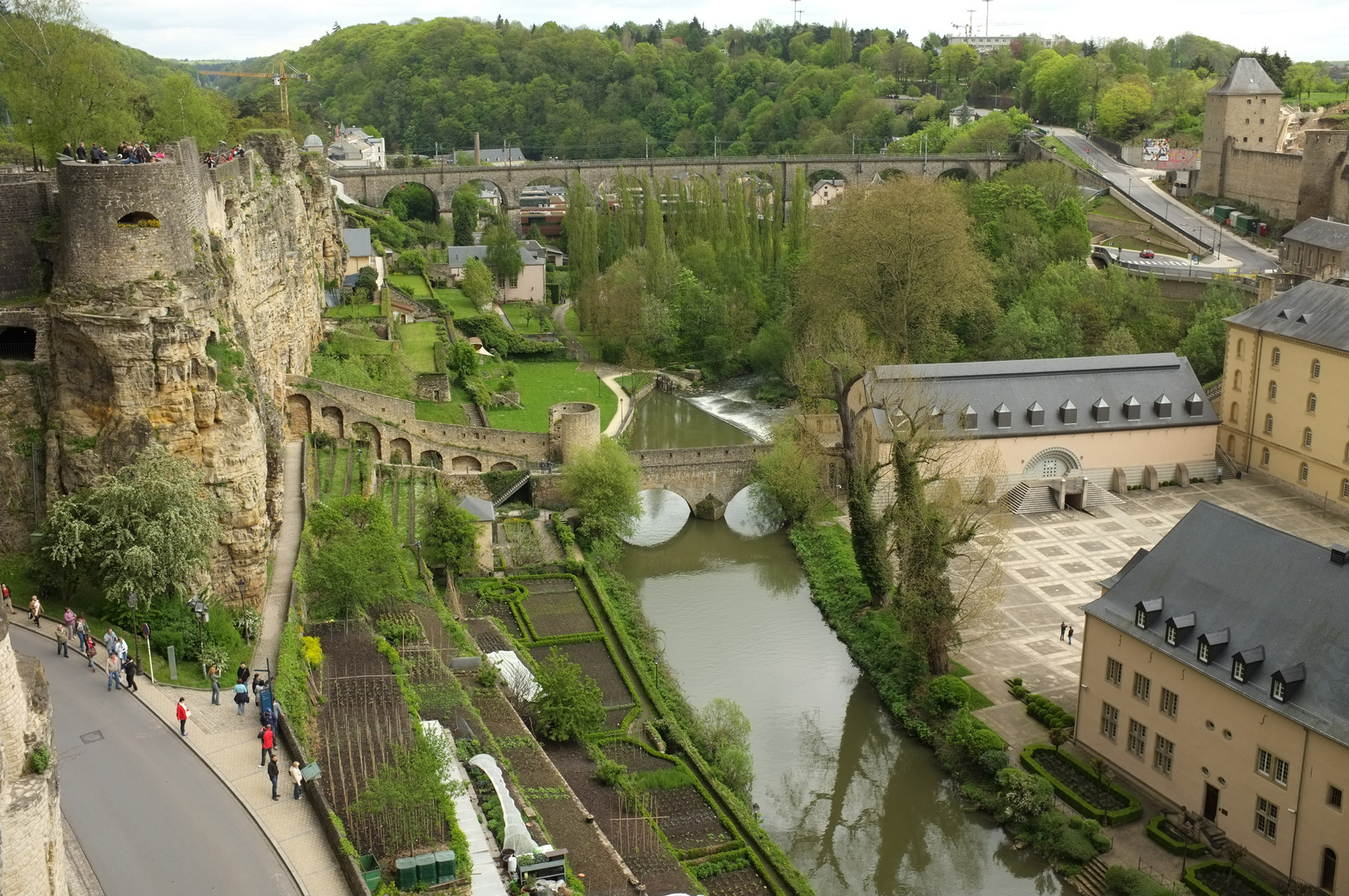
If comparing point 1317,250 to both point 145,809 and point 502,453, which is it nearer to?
point 502,453

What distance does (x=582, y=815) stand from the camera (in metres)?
22.1

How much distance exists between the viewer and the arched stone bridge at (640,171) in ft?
250

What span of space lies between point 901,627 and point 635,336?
29.3m

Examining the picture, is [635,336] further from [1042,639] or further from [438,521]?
[1042,639]

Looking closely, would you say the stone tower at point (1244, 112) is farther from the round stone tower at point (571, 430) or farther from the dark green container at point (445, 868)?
the dark green container at point (445, 868)

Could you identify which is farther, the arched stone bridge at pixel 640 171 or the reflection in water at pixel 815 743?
the arched stone bridge at pixel 640 171

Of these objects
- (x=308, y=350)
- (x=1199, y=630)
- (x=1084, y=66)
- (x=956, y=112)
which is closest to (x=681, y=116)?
(x=956, y=112)

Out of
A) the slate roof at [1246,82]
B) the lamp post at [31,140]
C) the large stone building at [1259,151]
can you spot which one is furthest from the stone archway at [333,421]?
the slate roof at [1246,82]

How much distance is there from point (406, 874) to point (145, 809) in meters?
3.65

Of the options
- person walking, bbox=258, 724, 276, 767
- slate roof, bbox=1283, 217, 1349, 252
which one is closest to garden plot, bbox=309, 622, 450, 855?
person walking, bbox=258, 724, 276, 767

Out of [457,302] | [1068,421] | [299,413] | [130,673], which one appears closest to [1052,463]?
[1068,421]

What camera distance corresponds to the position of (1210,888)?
21594 millimetres

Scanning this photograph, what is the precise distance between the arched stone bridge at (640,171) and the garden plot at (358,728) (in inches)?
2170

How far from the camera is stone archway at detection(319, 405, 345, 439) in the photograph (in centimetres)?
3788
